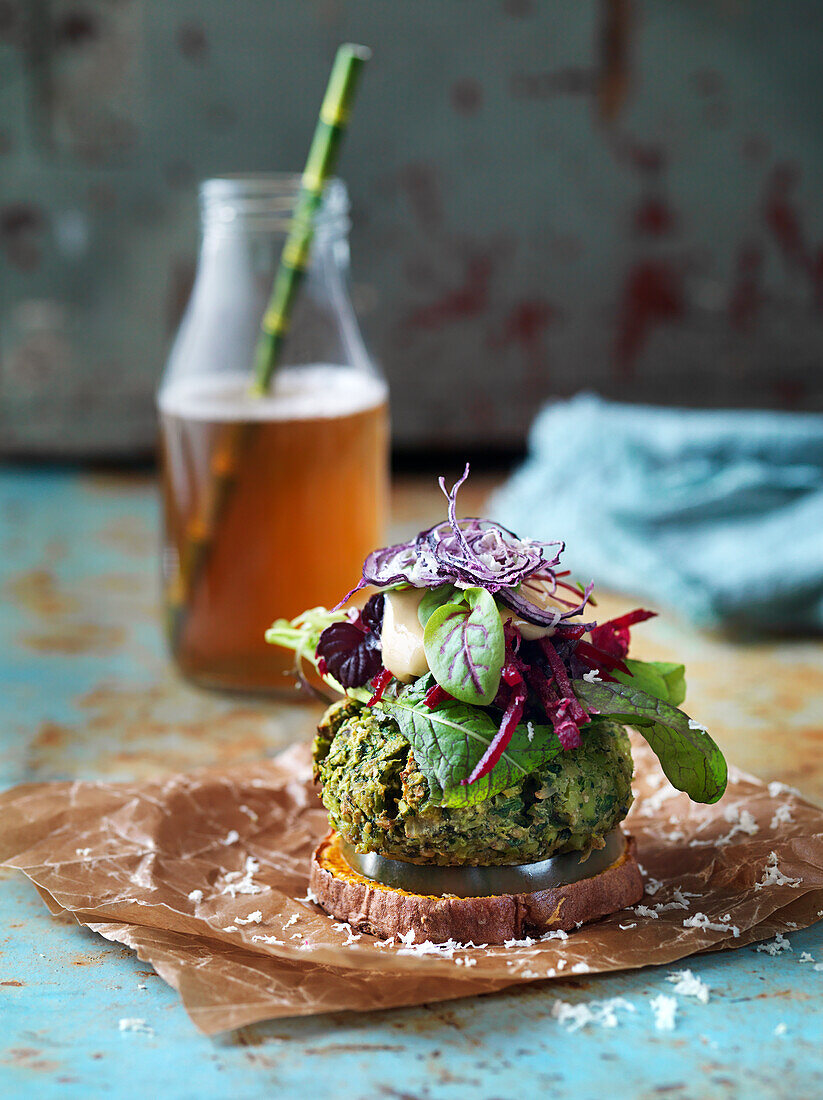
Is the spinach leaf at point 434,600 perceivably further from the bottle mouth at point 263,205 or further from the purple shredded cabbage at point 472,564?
the bottle mouth at point 263,205

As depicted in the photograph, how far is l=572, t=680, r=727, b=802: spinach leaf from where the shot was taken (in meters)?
1.05

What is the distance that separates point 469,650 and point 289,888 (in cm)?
32

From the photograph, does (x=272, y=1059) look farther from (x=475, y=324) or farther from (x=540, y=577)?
(x=475, y=324)

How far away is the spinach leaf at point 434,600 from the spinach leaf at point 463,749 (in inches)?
2.9

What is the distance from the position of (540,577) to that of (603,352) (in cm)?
193

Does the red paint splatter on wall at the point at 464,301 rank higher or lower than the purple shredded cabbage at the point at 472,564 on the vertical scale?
lower

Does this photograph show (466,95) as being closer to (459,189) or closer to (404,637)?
(459,189)

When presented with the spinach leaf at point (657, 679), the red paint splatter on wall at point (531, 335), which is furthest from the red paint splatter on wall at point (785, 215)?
the spinach leaf at point (657, 679)

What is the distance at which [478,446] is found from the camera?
3.05 metres

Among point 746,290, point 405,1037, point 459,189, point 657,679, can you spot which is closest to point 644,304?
point 746,290

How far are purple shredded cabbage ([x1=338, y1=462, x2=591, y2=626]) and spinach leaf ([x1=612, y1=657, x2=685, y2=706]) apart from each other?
0.27 ft

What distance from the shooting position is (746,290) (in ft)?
9.70

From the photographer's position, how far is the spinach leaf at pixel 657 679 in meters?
1.14

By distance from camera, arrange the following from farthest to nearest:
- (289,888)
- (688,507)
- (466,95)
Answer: (466,95), (688,507), (289,888)
